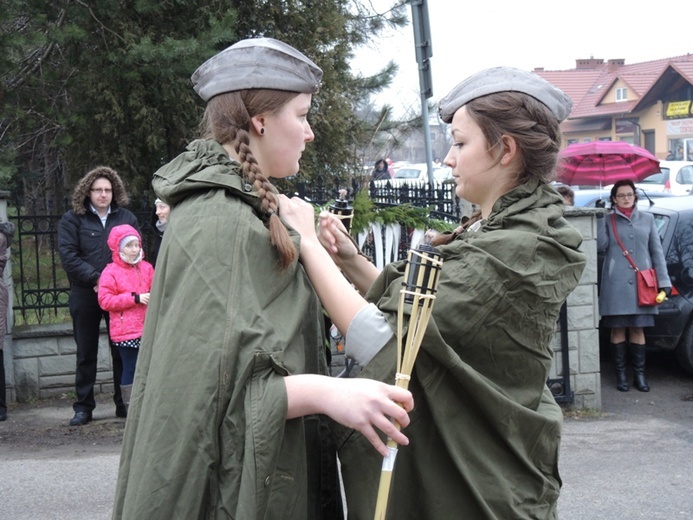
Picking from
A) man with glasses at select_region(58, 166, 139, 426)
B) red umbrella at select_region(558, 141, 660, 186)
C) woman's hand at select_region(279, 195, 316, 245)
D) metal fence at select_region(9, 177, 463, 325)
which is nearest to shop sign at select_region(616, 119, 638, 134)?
red umbrella at select_region(558, 141, 660, 186)

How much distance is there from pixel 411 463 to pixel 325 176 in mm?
10286

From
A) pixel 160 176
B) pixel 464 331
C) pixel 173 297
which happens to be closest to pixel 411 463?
pixel 464 331

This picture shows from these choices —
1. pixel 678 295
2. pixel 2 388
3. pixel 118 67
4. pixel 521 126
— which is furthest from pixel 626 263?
pixel 521 126

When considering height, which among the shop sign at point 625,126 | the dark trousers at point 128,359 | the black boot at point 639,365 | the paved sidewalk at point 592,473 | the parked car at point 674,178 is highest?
the shop sign at point 625,126

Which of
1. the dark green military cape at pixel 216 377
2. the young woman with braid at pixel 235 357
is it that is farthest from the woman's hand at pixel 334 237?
the dark green military cape at pixel 216 377

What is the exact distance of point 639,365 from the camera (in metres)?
8.43

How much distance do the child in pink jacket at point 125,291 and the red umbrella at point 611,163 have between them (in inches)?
174

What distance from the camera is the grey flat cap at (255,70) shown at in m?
2.19

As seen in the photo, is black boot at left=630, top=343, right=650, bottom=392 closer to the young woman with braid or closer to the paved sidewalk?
the paved sidewalk

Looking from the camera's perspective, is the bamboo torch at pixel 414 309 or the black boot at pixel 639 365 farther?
the black boot at pixel 639 365

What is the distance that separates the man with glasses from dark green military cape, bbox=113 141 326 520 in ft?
17.4

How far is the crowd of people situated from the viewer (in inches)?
73.1

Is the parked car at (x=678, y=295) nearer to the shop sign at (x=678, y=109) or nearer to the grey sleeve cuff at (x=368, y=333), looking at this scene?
the grey sleeve cuff at (x=368, y=333)

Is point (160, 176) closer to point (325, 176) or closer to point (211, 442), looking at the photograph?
point (211, 442)
